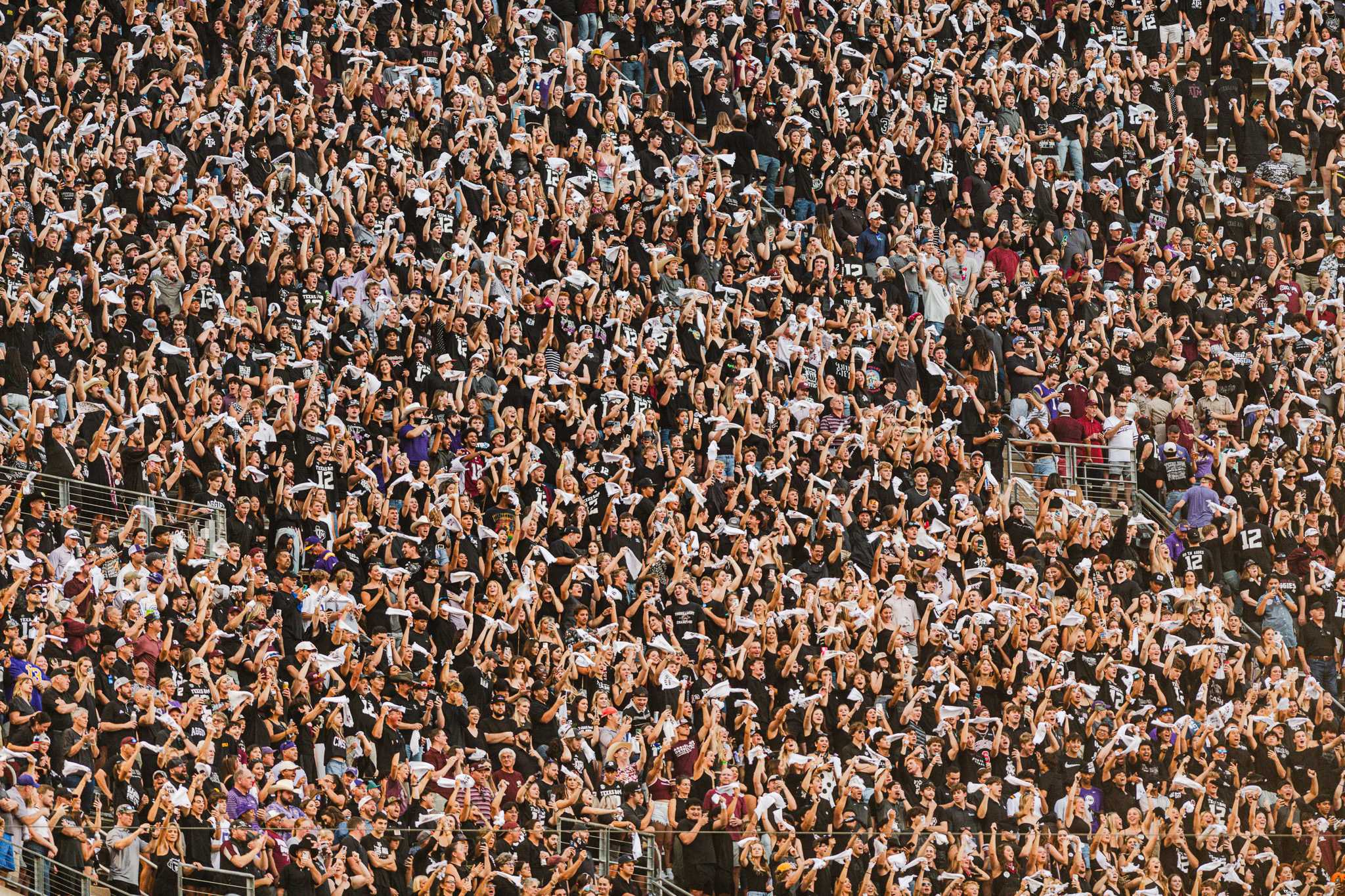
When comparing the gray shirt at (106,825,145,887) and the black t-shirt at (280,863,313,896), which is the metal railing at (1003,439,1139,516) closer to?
the black t-shirt at (280,863,313,896)

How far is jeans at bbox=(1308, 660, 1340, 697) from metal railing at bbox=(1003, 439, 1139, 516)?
285cm

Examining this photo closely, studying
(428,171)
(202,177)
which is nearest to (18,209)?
(202,177)

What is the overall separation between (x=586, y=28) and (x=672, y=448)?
7.24 m

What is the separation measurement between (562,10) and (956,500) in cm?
863

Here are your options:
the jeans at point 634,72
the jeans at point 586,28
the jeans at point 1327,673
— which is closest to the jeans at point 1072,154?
the jeans at point 634,72

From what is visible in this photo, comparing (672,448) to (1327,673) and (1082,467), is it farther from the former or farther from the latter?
(1327,673)

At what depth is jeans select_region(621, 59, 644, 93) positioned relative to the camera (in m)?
32.7

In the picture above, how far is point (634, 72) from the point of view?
3269cm

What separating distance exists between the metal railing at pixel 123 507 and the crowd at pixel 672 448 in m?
0.05

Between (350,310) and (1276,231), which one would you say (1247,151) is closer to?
(1276,231)

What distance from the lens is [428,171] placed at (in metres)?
29.5

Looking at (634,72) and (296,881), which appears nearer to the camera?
(296,881)

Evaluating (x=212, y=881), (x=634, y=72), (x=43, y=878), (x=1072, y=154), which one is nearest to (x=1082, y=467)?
(x=1072, y=154)

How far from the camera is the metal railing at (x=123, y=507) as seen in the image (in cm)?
2444
